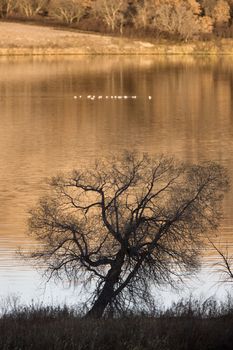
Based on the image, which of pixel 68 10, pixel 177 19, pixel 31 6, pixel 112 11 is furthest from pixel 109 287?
pixel 31 6

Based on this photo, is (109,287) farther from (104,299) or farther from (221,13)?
(221,13)

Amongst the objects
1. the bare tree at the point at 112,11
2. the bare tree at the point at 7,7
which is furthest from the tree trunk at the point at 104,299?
the bare tree at the point at 7,7

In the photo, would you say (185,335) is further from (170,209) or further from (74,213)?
(74,213)

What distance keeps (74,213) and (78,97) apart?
2867cm

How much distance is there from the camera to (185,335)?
33.3 feet

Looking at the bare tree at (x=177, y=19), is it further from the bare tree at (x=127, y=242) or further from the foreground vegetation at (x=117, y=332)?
the foreground vegetation at (x=117, y=332)

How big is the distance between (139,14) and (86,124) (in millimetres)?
45982

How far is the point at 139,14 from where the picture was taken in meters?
80.0

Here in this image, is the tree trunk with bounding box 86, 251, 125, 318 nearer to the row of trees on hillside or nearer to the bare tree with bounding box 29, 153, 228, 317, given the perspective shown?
the bare tree with bounding box 29, 153, 228, 317

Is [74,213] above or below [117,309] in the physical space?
above

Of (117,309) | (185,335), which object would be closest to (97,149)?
(117,309)

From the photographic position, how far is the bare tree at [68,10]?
8119 cm

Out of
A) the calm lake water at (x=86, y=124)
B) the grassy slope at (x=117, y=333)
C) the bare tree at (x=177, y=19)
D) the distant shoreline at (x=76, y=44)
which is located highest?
the bare tree at (x=177, y=19)

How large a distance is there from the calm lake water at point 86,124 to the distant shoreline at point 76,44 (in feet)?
39.3
